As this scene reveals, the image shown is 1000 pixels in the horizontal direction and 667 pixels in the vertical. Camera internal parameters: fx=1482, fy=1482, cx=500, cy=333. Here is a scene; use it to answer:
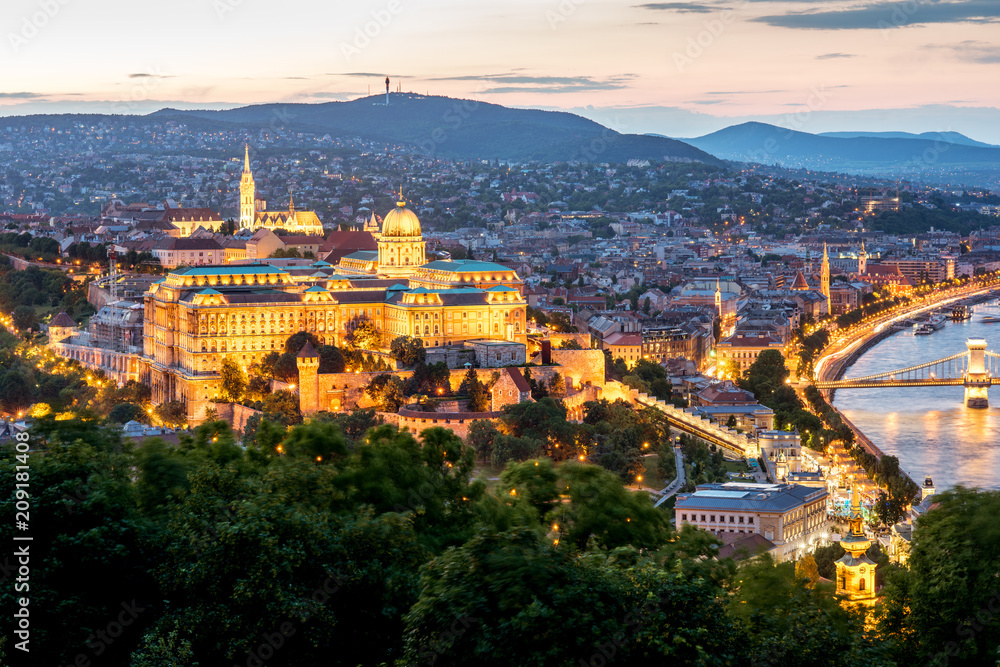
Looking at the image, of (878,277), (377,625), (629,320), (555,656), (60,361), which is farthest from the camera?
(878,277)

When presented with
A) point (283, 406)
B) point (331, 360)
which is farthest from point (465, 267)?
point (283, 406)

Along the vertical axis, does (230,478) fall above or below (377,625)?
above

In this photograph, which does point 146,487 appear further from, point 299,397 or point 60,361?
point 60,361

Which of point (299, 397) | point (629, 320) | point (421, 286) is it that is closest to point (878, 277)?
point (629, 320)

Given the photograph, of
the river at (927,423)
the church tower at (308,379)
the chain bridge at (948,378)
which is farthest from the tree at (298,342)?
the chain bridge at (948,378)

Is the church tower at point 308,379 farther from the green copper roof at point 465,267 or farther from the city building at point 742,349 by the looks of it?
the city building at point 742,349

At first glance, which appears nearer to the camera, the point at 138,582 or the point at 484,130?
the point at 138,582
